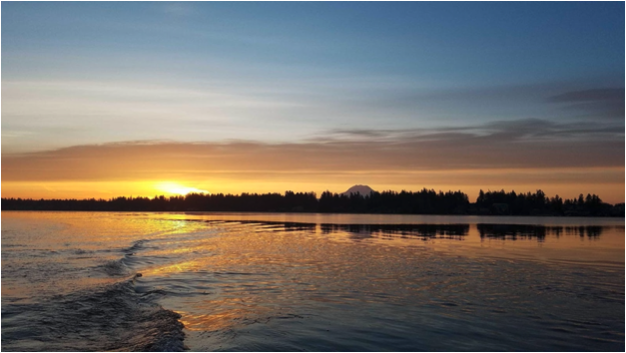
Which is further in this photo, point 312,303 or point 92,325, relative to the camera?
point 312,303

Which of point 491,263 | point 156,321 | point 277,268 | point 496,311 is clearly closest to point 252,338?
point 156,321

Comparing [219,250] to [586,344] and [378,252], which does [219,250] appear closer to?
[378,252]

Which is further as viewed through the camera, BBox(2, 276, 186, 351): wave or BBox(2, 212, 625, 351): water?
BBox(2, 212, 625, 351): water

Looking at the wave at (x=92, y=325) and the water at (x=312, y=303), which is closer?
the wave at (x=92, y=325)

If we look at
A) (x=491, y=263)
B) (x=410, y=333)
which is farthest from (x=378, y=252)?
(x=410, y=333)

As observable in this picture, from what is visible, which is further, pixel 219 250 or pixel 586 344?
pixel 219 250

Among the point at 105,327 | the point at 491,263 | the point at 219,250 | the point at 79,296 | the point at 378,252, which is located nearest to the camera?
the point at 105,327

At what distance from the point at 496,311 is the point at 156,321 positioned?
11.3 metres

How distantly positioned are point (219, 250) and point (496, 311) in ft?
84.1

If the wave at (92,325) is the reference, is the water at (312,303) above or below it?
above

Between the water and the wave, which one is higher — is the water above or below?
above

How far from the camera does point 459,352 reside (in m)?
12.5

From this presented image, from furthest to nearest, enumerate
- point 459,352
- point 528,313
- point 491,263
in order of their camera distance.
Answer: point 491,263, point 528,313, point 459,352

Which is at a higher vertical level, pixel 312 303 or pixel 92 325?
pixel 312 303
